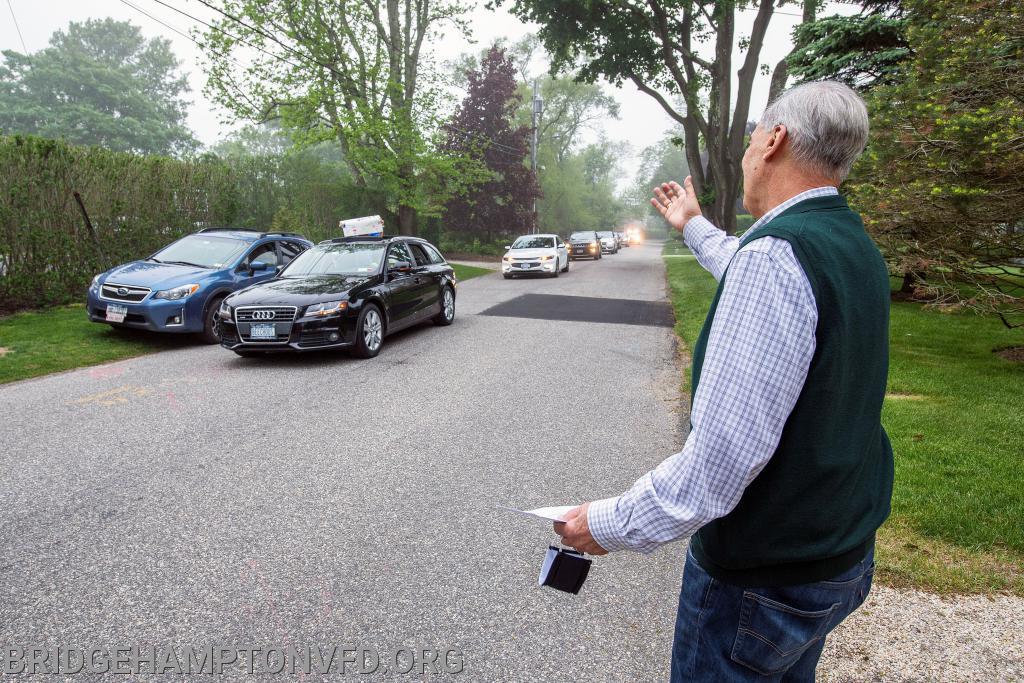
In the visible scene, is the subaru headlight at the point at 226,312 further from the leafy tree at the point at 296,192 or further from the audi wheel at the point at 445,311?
the leafy tree at the point at 296,192

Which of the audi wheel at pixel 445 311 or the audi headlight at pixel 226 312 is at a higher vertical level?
the audi headlight at pixel 226 312

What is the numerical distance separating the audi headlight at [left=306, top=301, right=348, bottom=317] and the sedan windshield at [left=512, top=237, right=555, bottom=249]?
50.7 feet

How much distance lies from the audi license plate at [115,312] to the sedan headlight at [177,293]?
0.50m

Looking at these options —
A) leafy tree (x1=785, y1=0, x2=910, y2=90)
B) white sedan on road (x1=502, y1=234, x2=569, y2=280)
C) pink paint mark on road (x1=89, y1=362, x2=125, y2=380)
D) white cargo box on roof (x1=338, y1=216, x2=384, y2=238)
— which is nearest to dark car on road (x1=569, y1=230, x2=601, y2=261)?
white sedan on road (x1=502, y1=234, x2=569, y2=280)

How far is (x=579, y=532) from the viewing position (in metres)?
1.42

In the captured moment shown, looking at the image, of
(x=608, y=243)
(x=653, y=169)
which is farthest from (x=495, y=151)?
(x=653, y=169)

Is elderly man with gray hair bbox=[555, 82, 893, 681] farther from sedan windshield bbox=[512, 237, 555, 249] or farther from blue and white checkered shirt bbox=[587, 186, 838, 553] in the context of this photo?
sedan windshield bbox=[512, 237, 555, 249]

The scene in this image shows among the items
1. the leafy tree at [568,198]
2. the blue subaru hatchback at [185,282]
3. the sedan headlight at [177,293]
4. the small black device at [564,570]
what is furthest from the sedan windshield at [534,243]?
the leafy tree at [568,198]

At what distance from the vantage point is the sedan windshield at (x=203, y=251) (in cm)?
1054

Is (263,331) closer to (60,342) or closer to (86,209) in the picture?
(60,342)

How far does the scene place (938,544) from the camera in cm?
351

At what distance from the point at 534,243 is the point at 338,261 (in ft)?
48.3

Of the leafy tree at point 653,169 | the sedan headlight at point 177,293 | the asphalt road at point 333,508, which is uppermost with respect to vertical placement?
the leafy tree at point 653,169

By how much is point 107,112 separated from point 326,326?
63.4 m
